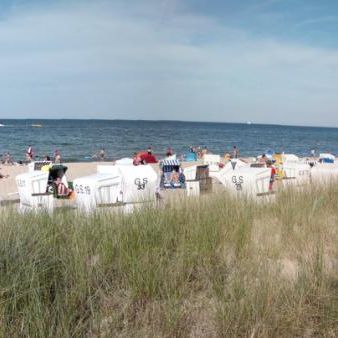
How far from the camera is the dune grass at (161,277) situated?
2.48 meters

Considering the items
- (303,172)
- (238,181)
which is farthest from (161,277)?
(303,172)

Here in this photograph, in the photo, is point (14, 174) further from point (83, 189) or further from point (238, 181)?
point (83, 189)

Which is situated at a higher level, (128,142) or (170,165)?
(170,165)

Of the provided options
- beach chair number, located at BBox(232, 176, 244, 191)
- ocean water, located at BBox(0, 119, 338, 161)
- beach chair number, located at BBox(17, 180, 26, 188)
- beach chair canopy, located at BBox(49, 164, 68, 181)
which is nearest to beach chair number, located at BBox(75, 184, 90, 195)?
beach chair number, located at BBox(17, 180, 26, 188)

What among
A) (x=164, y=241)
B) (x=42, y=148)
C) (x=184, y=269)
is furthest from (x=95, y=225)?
(x=42, y=148)

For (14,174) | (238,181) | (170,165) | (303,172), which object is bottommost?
(14,174)

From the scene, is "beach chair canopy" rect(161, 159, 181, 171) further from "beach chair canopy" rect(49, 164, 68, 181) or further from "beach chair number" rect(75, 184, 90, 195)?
"beach chair number" rect(75, 184, 90, 195)

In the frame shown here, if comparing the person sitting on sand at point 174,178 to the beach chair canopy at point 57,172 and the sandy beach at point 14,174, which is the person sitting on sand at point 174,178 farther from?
the sandy beach at point 14,174

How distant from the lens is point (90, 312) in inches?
104

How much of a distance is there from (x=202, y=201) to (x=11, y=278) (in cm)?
275

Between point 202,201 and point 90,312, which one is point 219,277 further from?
point 202,201

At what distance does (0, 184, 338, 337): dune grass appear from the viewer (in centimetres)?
248

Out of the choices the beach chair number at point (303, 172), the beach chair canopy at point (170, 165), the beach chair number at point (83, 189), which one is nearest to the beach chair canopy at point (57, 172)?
the beach chair canopy at point (170, 165)

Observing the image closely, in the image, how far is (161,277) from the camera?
2.92m
